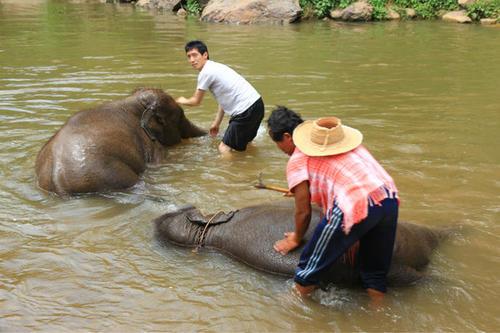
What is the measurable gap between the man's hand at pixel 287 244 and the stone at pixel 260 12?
14.7 meters

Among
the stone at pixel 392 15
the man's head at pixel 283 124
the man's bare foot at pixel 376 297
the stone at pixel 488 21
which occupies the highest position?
the stone at pixel 392 15

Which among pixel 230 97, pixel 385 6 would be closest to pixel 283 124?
pixel 230 97

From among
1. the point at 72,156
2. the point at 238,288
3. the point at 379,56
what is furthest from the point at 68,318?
the point at 379,56

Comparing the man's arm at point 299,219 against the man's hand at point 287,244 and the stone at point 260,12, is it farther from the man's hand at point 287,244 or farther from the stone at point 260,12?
the stone at point 260,12

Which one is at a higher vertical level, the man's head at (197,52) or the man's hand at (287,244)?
the man's head at (197,52)

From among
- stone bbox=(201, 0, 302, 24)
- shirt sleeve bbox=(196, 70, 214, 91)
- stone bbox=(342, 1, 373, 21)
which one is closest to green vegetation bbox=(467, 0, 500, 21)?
stone bbox=(342, 1, 373, 21)

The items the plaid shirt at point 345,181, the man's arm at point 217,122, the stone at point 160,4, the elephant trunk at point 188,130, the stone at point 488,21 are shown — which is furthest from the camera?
the stone at point 160,4

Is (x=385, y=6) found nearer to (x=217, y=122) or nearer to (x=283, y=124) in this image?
(x=217, y=122)

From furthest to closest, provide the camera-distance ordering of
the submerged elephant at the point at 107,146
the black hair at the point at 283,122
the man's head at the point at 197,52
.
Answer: the man's head at the point at 197,52 → the submerged elephant at the point at 107,146 → the black hair at the point at 283,122

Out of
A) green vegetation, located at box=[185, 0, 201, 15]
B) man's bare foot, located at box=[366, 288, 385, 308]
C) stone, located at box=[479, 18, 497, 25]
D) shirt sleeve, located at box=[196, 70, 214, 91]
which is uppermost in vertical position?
green vegetation, located at box=[185, 0, 201, 15]

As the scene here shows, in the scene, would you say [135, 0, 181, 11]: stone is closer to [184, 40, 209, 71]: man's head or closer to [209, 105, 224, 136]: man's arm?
[209, 105, 224, 136]: man's arm

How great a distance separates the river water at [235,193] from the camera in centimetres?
342

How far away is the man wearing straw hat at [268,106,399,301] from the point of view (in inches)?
121

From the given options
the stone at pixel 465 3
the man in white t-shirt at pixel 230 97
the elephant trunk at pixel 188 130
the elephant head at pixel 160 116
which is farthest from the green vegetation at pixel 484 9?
the elephant head at pixel 160 116
